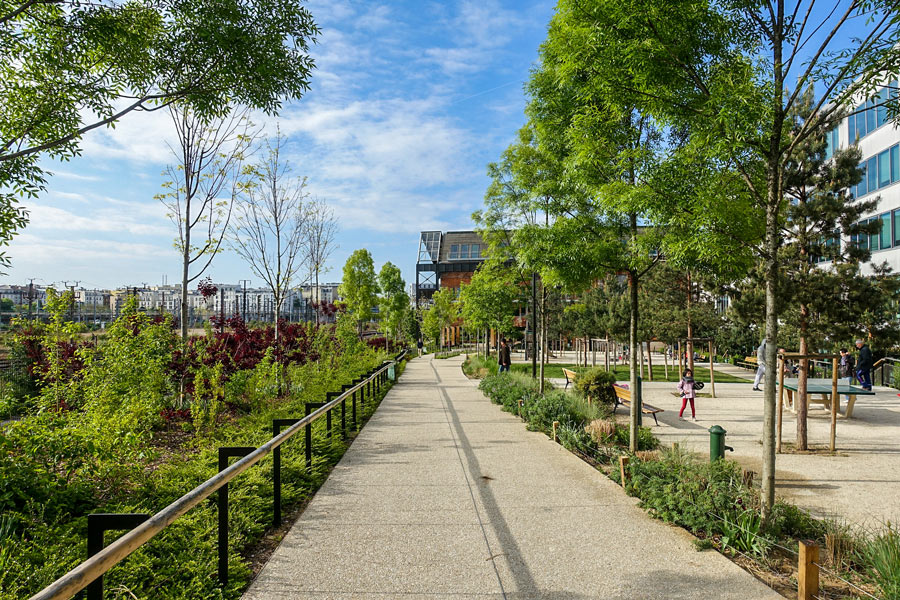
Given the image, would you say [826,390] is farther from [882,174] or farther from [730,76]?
[882,174]

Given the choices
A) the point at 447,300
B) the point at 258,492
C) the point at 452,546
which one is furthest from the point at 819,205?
the point at 447,300

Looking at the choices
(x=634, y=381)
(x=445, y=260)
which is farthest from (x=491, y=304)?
(x=445, y=260)

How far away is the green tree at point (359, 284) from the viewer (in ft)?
104

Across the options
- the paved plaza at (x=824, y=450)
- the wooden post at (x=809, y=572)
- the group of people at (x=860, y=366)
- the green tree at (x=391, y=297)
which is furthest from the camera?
the green tree at (x=391, y=297)

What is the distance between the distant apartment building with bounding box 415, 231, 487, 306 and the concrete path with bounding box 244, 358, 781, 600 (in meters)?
55.9

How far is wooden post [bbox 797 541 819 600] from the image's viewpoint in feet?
11.9

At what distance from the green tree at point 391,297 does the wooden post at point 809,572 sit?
32.6 meters

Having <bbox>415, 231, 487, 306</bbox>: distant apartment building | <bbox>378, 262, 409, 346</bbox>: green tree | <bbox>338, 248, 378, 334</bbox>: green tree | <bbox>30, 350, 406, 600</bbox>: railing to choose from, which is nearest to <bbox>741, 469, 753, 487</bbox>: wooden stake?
<bbox>30, 350, 406, 600</bbox>: railing

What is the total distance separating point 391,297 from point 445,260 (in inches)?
1187

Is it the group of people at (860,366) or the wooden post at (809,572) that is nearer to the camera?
the wooden post at (809,572)

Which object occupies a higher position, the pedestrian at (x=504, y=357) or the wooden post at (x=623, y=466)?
the pedestrian at (x=504, y=357)

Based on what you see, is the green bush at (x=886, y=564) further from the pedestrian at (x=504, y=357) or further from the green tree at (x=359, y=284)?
the green tree at (x=359, y=284)

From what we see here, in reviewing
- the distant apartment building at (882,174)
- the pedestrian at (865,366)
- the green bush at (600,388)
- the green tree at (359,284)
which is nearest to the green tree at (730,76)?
the green bush at (600,388)

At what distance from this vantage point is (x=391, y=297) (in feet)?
122
